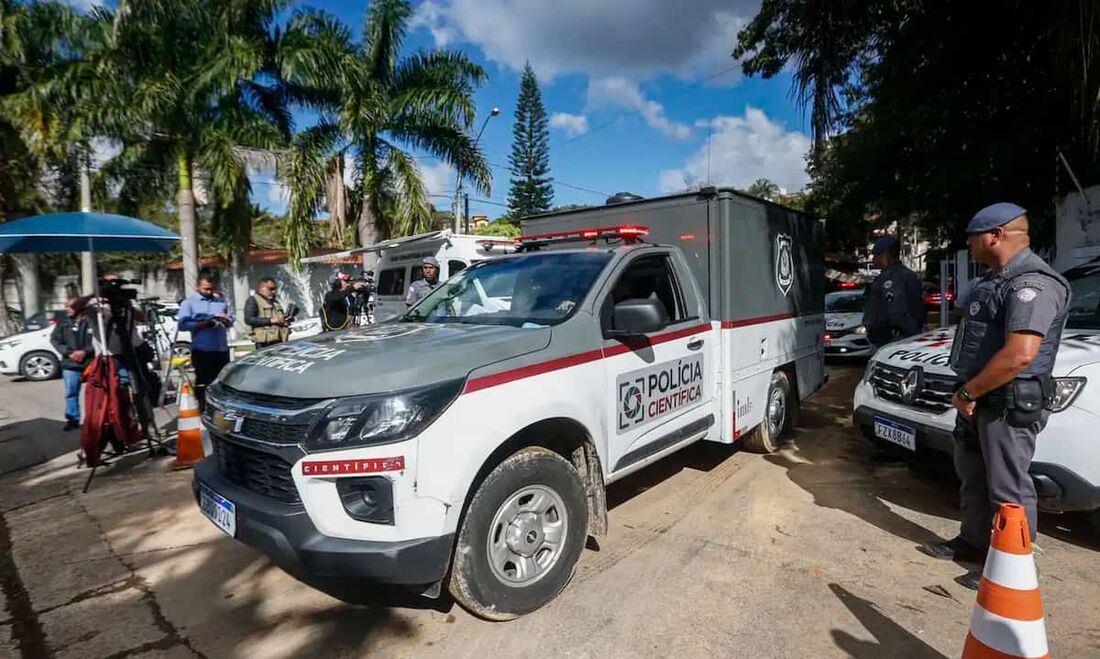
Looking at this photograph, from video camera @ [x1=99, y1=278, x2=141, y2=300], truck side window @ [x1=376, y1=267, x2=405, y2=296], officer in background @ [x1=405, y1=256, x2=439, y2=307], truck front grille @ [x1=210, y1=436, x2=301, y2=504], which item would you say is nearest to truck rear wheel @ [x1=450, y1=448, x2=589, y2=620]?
truck front grille @ [x1=210, y1=436, x2=301, y2=504]

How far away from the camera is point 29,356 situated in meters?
11.6

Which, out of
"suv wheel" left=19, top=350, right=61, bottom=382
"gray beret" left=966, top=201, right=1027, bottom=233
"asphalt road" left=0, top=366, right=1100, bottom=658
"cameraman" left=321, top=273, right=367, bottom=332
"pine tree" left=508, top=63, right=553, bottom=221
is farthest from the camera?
"pine tree" left=508, top=63, right=553, bottom=221

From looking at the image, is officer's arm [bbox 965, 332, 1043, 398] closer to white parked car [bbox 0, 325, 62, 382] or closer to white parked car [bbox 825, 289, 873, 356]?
white parked car [bbox 825, 289, 873, 356]

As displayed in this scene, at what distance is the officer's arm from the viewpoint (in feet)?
8.91

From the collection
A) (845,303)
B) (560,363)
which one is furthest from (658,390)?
(845,303)

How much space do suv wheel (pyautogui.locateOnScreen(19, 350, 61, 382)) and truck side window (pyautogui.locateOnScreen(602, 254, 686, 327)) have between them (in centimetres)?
1290

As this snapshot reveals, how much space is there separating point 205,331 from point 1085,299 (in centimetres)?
816

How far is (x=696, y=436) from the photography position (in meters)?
4.20

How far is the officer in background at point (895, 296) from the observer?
5602 mm

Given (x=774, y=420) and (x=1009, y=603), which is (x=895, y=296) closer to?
(x=774, y=420)

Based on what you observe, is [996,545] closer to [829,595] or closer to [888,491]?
[829,595]

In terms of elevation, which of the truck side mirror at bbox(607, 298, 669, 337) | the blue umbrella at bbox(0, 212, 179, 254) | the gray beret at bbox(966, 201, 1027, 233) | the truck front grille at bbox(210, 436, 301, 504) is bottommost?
the truck front grille at bbox(210, 436, 301, 504)

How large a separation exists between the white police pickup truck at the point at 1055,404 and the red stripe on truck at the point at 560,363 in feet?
5.64

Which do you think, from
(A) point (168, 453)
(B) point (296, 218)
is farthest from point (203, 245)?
(A) point (168, 453)
